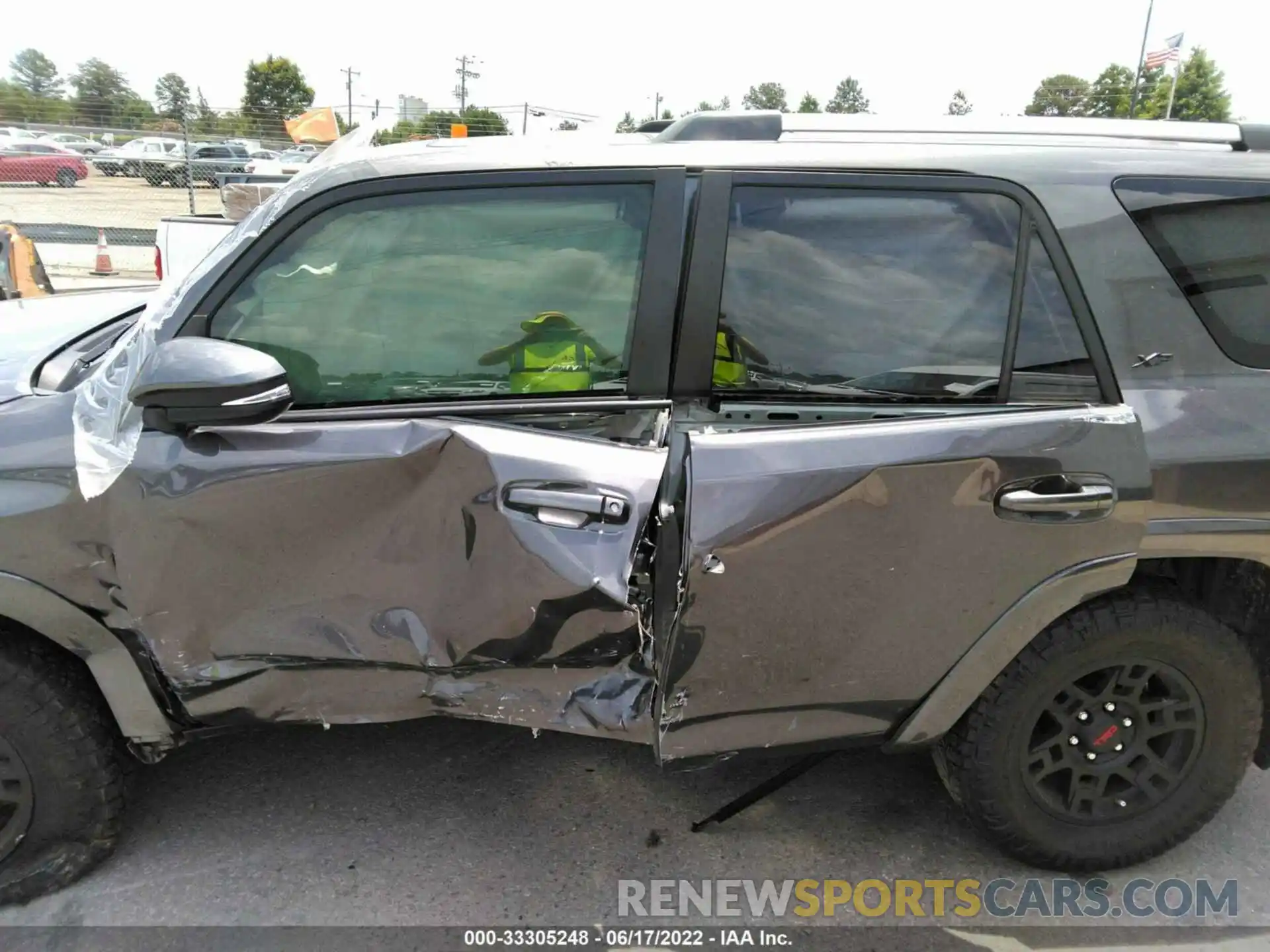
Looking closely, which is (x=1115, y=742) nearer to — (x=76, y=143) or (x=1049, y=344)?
(x=1049, y=344)

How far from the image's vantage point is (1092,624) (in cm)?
223

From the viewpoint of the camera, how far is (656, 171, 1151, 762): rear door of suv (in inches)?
79.7

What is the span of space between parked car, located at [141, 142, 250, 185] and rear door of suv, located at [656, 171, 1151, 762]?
17072mm

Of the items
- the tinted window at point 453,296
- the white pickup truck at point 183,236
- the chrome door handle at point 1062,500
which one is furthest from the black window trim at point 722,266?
the white pickup truck at point 183,236

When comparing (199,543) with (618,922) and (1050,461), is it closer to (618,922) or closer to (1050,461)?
(618,922)

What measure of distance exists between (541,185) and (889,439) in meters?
1.02

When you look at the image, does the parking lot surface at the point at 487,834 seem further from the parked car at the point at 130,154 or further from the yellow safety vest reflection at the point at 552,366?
the parked car at the point at 130,154

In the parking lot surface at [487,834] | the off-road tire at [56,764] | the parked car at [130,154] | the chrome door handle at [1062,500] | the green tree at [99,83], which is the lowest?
the parking lot surface at [487,834]

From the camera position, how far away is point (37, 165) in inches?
795

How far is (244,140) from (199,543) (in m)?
20.1

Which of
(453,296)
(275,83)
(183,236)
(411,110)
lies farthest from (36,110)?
(275,83)

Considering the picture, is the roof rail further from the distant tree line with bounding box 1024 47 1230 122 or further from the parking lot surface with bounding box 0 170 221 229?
the distant tree line with bounding box 1024 47 1230 122

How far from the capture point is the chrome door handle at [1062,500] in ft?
6.73

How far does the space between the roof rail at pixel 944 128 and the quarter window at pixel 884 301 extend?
0.26 metres
